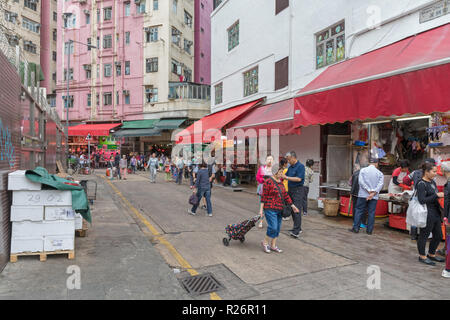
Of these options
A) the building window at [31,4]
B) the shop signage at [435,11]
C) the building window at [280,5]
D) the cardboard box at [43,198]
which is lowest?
the cardboard box at [43,198]

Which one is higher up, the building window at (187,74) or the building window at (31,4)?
the building window at (31,4)

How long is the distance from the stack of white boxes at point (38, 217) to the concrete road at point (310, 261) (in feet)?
5.70

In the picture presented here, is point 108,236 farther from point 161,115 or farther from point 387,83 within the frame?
point 161,115

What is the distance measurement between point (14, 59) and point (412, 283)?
857 centimetres

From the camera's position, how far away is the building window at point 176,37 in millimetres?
32078

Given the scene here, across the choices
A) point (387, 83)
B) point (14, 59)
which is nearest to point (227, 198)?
point (387, 83)

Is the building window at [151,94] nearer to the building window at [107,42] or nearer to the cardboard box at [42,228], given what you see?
the building window at [107,42]

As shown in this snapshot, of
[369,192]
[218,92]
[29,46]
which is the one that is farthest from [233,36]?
[29,46]

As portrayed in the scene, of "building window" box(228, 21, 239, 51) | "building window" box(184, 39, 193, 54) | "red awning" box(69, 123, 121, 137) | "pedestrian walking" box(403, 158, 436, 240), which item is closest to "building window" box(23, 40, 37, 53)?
"red awning" box(69, 123, 121, 137)

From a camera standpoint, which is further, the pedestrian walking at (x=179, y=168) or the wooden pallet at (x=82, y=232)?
the pedestrian walking at (x=179, y=168)

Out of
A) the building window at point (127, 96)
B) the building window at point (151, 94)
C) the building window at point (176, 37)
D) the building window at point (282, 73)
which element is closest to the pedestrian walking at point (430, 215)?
the building window at point (282, 73)

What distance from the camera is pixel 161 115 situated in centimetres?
3075

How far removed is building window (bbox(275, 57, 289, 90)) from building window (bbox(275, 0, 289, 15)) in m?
2.30

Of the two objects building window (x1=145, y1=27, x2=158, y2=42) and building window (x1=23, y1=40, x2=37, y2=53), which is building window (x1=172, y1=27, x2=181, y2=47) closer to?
building window (x1=145, y1=27, x2=158, y2=42)
